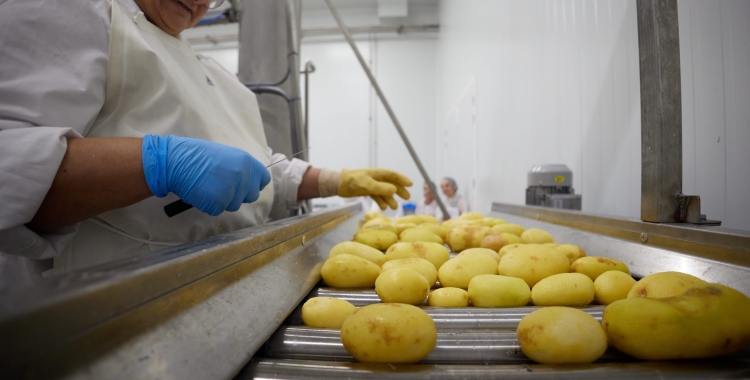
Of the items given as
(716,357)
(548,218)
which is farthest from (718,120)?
(716,357)

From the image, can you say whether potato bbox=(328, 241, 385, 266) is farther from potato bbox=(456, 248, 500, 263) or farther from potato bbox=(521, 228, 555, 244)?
potato bbox=(521, 228, 555, 244)

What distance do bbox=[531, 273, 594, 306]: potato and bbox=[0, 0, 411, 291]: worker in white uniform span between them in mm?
642

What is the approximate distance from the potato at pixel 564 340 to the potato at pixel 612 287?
0.76ft

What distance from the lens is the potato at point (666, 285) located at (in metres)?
0.57

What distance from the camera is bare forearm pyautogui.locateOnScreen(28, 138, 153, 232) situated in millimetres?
670

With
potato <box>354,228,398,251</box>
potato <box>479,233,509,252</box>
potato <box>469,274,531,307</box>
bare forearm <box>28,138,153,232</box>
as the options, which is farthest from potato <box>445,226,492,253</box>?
bare forearm <box>28,138,153,232</box>

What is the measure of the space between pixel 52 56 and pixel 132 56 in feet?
0.54

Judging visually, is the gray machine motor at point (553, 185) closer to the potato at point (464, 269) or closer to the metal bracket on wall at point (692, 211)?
the metal bracket on wall at point (692, 211)

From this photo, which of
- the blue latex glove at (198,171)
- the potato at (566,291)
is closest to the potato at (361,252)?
the blue latex glove at (198,171)

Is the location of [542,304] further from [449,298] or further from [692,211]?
[692,211]

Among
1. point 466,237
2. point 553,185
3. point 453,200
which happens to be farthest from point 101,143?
point 453,200

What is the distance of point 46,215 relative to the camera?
0.69 meters

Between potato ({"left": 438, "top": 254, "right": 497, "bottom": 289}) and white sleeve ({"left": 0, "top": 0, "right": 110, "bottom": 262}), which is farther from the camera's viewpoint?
potato ({"left": 438, "top": 254, "right": 497, "bottom": 289})

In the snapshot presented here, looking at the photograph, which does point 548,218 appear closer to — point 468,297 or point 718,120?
point 718,120
